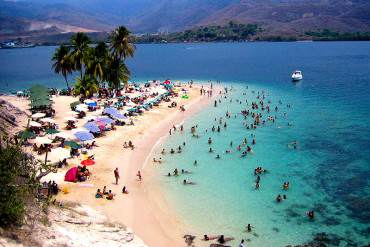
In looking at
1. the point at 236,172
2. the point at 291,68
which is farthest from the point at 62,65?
the point at 291,68

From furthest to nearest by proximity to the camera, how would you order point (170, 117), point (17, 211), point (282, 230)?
point (170, 117), point (282, 230), point (17, 211)

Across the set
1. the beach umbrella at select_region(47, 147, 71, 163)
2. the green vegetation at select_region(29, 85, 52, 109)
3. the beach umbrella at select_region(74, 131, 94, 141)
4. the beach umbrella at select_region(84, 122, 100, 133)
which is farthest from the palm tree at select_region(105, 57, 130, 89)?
the beach umbrella at select_region(47, 147, 71, 163)

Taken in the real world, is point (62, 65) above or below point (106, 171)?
above

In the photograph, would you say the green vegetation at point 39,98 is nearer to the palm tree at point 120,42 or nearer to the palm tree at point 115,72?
the palm tree at point 115,72

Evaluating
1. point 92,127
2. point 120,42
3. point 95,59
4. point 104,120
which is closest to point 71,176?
point 92,127

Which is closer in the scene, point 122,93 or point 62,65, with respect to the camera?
point 62,65

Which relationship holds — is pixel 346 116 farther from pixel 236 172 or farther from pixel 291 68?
pixel 291 68

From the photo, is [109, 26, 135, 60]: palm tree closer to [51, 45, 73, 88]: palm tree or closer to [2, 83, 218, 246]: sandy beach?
[51, 45, 73, 88]: palm tree

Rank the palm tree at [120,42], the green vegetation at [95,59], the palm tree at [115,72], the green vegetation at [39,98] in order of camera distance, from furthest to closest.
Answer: the palm tree at [115,72] → the palm tree at [120,42] → the green vegetation at [95,59] → the green vegetation at [39,98]

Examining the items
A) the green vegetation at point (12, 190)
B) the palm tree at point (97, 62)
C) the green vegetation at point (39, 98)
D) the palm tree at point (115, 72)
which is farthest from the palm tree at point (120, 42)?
the green vegetation at point (12, 190)
